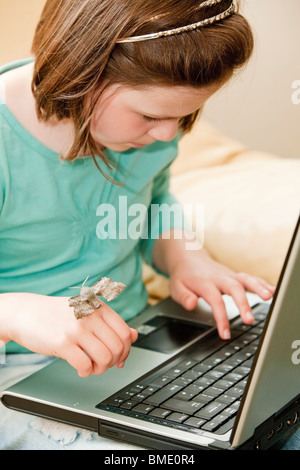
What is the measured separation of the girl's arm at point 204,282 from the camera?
0.69 meters

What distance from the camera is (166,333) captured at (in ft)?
2.24

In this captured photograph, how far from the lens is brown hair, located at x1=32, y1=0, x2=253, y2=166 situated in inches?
21.0

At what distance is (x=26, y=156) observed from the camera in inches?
25.0

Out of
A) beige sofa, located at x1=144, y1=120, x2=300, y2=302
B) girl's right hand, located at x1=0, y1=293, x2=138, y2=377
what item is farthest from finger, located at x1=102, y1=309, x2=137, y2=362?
beige sofa, located at x1=144, y1=120, x2=300, y2=302

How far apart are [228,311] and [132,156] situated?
200 millimetres

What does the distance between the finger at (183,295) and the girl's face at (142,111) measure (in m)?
0.19

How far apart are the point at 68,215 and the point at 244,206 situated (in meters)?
0.29

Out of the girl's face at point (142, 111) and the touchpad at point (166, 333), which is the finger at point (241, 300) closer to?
the touchpad at point (166, 333)

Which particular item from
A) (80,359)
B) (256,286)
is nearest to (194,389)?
(80,359)

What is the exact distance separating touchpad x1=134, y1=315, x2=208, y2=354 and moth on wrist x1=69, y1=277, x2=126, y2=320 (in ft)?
0.50

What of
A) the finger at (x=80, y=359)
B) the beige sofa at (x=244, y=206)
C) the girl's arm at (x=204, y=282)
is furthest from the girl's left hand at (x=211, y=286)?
the finger at (x=80, y=359)

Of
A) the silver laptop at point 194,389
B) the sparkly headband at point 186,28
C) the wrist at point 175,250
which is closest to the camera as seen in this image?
the silver laptop at point 194,389

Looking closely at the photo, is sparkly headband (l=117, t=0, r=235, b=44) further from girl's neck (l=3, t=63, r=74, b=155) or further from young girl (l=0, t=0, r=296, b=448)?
girl's neck (l=3, t=63, r=74, b=155)

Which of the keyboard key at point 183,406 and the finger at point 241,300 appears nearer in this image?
the keyboard key at point 183,406
